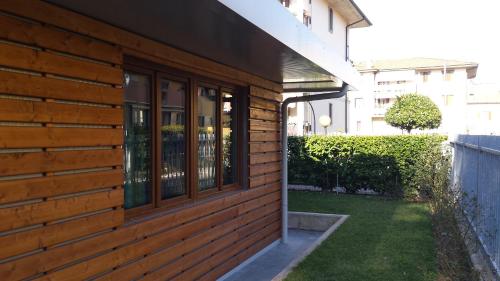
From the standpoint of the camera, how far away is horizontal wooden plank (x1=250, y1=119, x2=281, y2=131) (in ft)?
22.7

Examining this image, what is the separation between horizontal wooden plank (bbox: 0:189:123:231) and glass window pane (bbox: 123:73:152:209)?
0.49 meters

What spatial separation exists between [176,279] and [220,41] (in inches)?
96.4

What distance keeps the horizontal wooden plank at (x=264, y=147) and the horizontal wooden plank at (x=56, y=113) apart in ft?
10.6

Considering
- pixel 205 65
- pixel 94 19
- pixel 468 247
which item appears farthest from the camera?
pixel 468 247

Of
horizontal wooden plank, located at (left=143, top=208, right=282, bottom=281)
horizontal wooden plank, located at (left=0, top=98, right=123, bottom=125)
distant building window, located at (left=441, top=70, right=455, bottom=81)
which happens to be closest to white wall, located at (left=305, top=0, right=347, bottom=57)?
horizontal wooden plank, located at (left=143, top=208, right=282, bottom=281)

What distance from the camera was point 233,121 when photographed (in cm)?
668

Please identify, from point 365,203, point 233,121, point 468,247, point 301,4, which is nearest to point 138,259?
point 233,121

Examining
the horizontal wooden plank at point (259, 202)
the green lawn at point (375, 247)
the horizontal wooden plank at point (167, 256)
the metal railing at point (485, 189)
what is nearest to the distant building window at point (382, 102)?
the green lawn at point (375, 247)

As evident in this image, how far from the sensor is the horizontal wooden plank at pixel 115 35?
3.02 meters

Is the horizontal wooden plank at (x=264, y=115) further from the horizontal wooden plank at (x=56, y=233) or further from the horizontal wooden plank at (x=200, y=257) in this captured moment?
the horizontal wooden plank at (x=56, y=233)

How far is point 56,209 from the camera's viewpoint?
3260 millimetres

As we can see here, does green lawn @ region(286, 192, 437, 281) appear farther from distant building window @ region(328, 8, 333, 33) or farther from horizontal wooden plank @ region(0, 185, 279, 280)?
distant building window @ region(328, 8, 333, 33)

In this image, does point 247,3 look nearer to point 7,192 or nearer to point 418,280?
point 7,192

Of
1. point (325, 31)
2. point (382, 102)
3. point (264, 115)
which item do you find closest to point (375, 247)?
point (264, 115)
